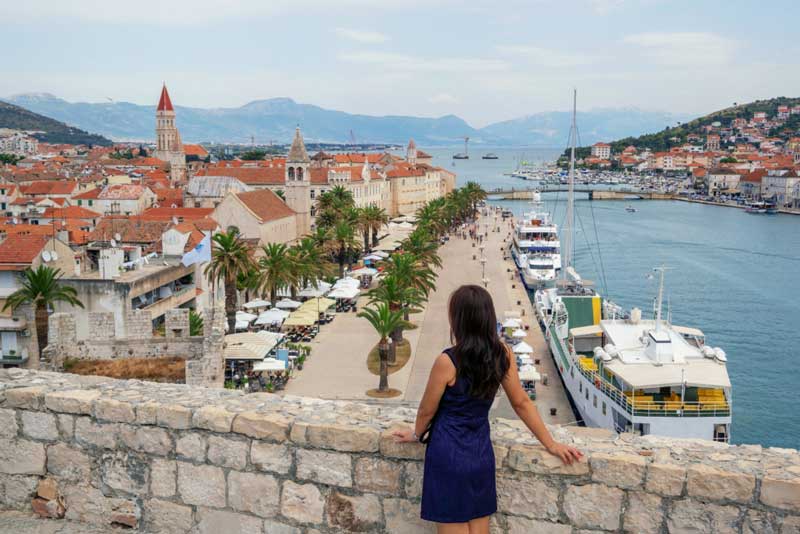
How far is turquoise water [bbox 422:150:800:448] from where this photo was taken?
3262 centimetres

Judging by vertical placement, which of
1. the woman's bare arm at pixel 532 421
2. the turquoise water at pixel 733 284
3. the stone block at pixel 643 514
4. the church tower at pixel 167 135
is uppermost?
the church tower at pixel 167 135

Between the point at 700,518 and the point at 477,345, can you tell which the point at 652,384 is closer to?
the point at 700,518

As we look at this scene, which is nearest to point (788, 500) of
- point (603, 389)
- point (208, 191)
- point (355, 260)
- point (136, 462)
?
point (136, 462)

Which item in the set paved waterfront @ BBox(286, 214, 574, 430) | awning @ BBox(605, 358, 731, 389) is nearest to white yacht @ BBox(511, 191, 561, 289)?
paved waterfront @ BBox(286, 214, 574, 430)

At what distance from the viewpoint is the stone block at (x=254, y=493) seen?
4988 millimetres

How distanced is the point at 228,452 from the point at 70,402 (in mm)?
1244

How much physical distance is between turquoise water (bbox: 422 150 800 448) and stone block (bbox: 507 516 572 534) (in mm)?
26165

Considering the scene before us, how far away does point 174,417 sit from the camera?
202 inches

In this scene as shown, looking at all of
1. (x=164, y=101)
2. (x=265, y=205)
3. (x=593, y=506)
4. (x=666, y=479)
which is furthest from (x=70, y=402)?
(x=164, y=101)

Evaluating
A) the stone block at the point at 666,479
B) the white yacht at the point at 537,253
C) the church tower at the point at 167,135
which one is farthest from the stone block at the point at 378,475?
the church tower at the point at 167,135

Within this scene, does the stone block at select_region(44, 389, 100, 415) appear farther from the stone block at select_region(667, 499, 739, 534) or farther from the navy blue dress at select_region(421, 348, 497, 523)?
the stone block at select_region(667, 499, 739, 534)

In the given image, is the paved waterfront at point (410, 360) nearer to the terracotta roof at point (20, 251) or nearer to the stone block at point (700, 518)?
the terracotta roof at point (20, 251)

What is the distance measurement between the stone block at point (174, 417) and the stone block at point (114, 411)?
223 millimetres

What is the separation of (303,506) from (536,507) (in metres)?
1.51
